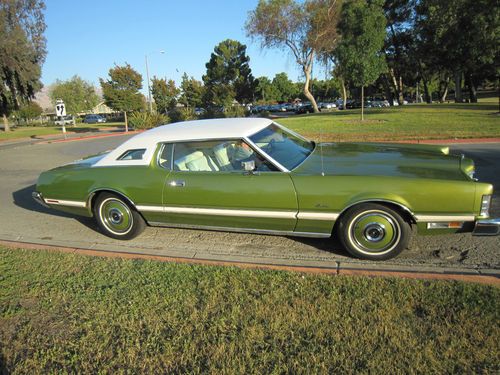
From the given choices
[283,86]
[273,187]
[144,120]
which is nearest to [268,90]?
[283,86]

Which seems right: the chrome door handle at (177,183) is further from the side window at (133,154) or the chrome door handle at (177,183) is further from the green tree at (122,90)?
the green tree at (122,90)

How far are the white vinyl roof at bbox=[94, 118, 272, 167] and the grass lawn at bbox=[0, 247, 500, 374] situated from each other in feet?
4.95

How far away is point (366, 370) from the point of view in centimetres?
227

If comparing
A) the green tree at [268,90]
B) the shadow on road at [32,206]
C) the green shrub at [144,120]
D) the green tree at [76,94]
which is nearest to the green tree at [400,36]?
the green shrub at [144,120]

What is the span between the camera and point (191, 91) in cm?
5466

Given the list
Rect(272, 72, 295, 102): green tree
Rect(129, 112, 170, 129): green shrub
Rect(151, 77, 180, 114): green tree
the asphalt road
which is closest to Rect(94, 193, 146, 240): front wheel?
the asphalt road

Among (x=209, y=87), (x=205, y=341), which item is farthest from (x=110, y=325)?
(x=209, y=87)

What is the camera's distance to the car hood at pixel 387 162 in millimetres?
3688

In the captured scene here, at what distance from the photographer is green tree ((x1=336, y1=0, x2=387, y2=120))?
61.4 feet

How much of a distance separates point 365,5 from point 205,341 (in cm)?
2086

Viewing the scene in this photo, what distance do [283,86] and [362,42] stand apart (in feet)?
264

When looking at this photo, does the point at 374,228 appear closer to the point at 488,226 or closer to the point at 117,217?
the point at 488,226

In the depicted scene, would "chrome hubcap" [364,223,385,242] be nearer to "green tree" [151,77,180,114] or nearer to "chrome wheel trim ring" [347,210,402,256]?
"chrome wheel trim ring" [347,210,402,256]

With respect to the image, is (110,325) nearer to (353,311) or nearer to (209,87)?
(353,311)
